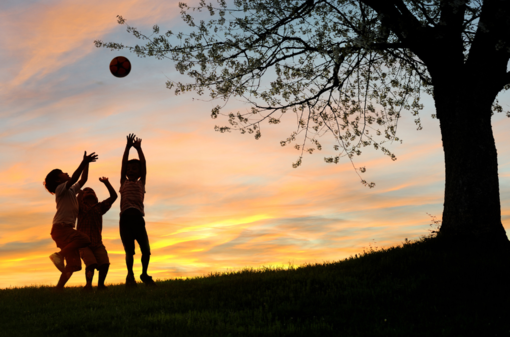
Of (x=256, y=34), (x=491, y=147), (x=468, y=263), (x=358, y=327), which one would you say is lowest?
(x=358, y=327)

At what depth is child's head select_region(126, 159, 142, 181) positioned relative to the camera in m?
12.1

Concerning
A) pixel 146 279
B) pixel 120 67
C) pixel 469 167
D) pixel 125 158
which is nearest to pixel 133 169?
pixel 125 158

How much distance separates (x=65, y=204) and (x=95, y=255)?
160cm

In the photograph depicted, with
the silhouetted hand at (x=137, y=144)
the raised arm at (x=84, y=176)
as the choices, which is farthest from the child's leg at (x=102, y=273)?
the silhouetted hand at (x=137, y=144)

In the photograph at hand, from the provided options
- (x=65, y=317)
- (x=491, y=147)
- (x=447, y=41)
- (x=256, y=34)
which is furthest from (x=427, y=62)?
(x=65, y=317)

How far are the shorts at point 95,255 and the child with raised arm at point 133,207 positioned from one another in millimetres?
805

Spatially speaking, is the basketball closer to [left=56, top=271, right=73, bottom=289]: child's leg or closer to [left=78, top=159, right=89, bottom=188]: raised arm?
[left=78, top=159, right=89, bottom=188]: raised arm

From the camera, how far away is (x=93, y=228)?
40.9ft

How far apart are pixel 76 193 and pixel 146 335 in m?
5.61

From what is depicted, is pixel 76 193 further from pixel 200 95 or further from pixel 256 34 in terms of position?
pixel 256 34

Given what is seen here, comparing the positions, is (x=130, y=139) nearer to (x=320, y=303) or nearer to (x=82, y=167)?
(x=82, y=167)

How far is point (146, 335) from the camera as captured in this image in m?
7.99

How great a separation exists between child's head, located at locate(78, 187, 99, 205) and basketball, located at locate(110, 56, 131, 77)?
361 centimetres

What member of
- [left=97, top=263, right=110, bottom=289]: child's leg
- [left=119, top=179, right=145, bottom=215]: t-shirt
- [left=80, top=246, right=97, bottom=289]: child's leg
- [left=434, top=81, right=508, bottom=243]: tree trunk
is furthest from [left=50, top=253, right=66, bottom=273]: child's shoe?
[left=434, top=81, right=508, bottom=243]: tree trunk
